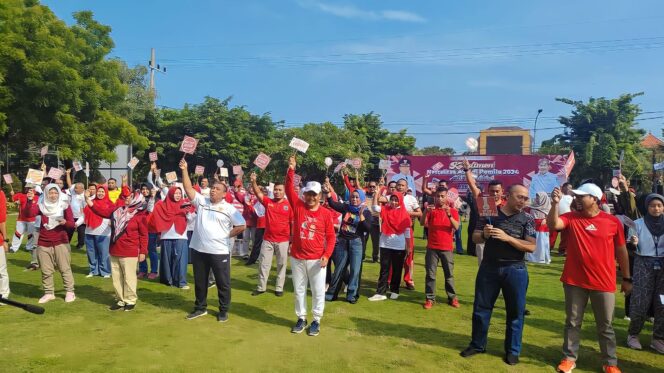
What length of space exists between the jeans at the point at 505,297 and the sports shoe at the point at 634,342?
5.55 feet

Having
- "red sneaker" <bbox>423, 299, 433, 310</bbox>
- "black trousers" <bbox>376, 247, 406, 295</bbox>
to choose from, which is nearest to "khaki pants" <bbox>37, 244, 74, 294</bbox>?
"black trousers" <bbox>376, 247, 406, 295</bbox>

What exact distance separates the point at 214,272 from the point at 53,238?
275 centimetres

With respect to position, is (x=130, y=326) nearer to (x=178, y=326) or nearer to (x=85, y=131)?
(x=178, y=326)

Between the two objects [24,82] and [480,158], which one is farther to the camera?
[480,158]

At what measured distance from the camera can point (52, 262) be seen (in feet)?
24.7

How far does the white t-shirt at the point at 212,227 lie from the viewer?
675 centimetres

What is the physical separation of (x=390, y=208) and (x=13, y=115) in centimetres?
2192

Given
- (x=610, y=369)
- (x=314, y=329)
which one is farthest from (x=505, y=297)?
(x=314, y=329)

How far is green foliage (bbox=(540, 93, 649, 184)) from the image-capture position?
35.1 meters

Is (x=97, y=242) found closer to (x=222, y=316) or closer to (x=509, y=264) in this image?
(x=222, y=316)

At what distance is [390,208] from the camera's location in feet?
26.6

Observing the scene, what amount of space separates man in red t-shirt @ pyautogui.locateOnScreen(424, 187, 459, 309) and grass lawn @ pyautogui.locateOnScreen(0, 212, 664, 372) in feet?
1.01

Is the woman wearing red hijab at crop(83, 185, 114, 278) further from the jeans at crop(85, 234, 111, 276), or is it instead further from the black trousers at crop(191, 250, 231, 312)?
the black trousers at crop(191, 250, 231, 312)

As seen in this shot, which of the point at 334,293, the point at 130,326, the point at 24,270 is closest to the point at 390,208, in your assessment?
the point at 334,293
